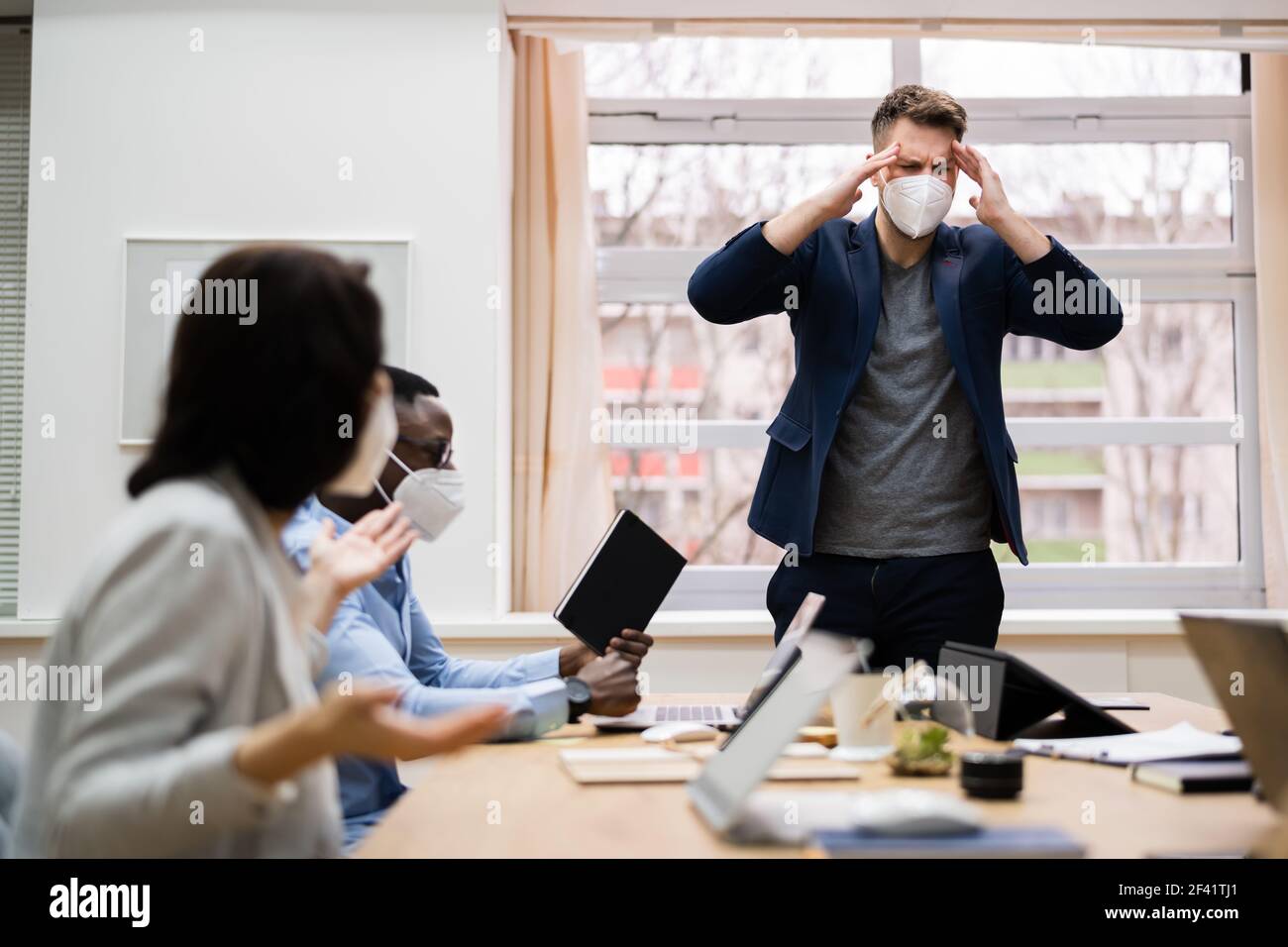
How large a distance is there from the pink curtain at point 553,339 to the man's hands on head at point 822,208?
1514mm

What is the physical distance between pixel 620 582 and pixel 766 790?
28.6 inches

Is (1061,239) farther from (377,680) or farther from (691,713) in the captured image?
(377,680)

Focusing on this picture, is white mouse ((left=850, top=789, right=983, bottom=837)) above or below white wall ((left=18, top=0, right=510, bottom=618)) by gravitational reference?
below

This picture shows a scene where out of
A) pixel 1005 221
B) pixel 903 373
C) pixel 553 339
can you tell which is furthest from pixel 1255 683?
pixel 553 339

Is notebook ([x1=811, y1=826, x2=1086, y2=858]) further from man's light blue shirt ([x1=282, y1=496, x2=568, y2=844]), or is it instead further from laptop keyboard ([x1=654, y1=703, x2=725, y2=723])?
laptop keyboard ([x1=654, y1=703, x2=725, y2=723])

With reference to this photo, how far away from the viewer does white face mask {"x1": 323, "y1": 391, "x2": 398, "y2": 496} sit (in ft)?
3.38

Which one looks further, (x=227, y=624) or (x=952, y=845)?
(x=952, y=845)

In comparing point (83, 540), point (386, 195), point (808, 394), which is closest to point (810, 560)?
point (808, 394)

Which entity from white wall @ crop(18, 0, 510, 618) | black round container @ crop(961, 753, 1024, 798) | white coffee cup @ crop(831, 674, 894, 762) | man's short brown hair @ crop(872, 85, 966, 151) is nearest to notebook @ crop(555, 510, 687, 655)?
white coffee cup @ crop(831, 674, 894, 762)

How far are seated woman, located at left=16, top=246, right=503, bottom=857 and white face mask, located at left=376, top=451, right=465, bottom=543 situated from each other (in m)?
0.99

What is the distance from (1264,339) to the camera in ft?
11.7

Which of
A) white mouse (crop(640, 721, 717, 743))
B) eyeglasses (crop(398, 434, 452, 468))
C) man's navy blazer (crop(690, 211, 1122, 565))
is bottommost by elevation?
white mouse (crop(640, 721, 717, 743))

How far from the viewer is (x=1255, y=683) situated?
1.05 metres

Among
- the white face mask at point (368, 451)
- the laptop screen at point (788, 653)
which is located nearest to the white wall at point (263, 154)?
the laptop screen at point (788, 653)
